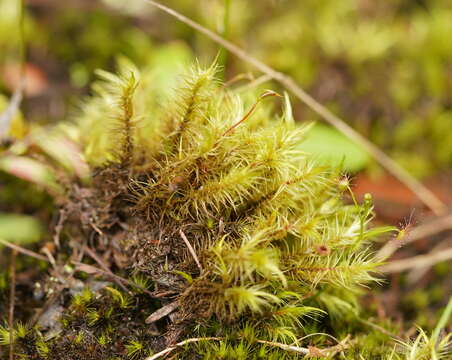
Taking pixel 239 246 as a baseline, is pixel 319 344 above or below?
below

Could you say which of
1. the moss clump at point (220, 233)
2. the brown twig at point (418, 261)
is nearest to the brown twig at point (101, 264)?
the moss clump at point (220, 233)

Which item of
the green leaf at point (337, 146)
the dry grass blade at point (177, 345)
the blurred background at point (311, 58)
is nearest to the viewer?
the dry grass blade at point (177, 345)

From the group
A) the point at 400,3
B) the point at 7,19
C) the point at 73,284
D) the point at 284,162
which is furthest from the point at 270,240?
the point at 400,3

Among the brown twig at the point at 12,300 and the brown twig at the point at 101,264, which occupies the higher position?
the brown twig at the point at 101,264

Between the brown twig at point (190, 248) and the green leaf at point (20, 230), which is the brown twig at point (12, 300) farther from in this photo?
the brown twig at point (190, 248)

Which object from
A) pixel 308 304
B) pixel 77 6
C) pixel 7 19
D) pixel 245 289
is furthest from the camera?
pixel 77 6

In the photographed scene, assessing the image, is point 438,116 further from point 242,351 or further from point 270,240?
point 242,351
